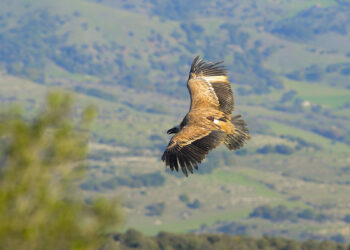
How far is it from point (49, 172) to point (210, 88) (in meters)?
10.9

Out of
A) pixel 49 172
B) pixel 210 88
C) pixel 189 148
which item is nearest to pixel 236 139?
pixel 210 88

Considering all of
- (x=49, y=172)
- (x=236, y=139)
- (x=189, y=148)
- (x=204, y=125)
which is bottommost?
(x=49, y=172)

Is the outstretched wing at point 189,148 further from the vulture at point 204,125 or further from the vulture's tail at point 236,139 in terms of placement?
the vulture's tail at point 236,139

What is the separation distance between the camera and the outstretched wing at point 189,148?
2759 cm

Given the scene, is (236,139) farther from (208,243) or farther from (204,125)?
(208,243)

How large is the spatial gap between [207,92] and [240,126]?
374 centimetres

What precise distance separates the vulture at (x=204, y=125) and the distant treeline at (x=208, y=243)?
9477 cm

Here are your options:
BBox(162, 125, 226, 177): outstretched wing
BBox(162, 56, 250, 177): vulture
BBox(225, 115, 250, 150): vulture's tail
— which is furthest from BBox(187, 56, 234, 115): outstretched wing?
BBox(162, 125, 226, 177): outstretched wing

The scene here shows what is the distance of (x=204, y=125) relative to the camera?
97.6 ft

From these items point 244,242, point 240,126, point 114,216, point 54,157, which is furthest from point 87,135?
point 244,242

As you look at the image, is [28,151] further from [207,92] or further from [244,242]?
[244,242]

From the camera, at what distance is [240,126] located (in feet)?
108

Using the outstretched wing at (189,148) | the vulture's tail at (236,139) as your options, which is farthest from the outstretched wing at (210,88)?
the outstretched wing at (189,148)

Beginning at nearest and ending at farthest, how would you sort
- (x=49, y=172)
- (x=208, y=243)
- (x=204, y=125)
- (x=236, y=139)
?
(x=49, y=172), (x=204, y=125), (x=236, y=139), (x=208, y=243)
